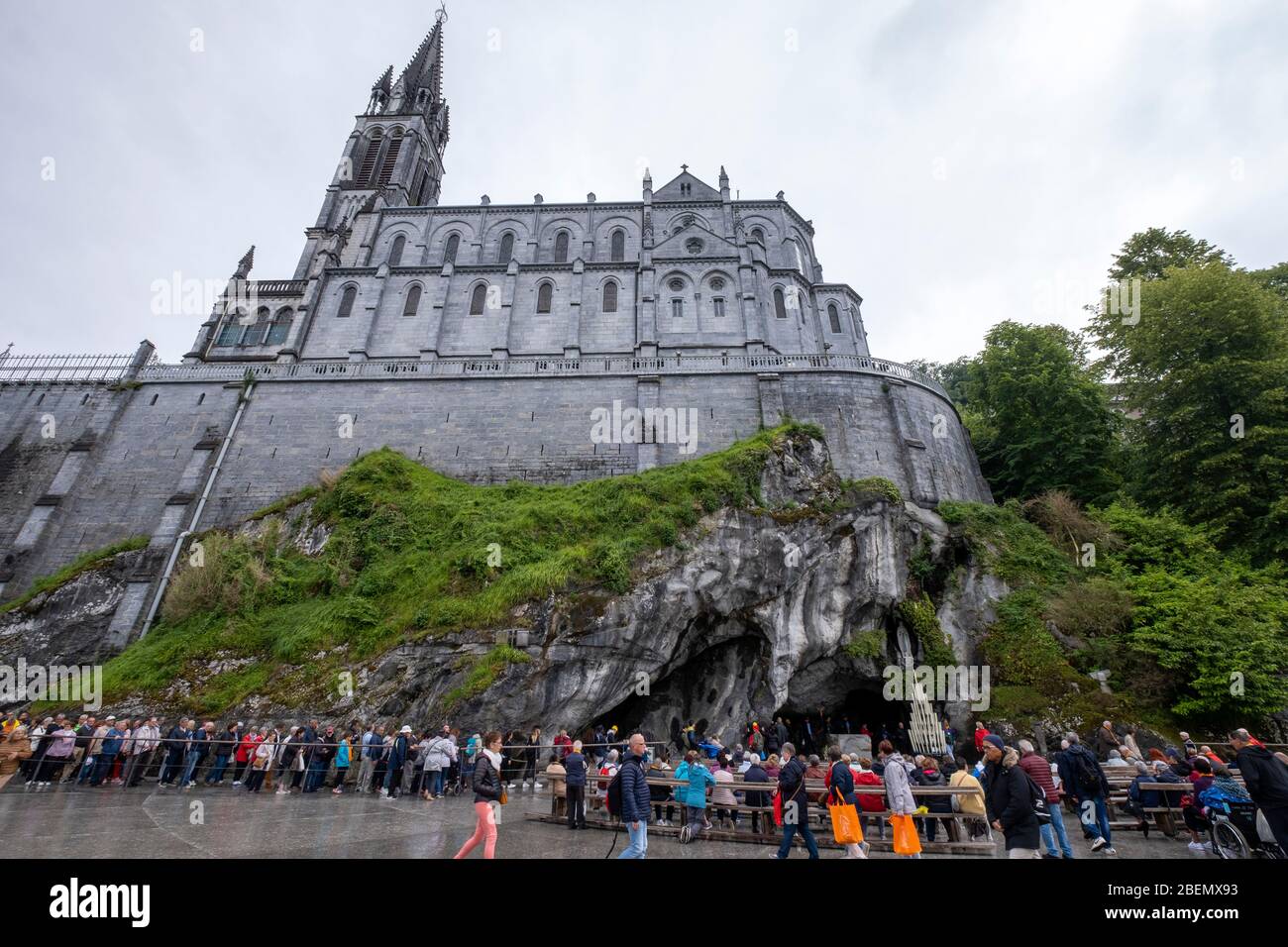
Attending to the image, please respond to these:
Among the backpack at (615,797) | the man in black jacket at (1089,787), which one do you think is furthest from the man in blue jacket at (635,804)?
the man in black jacket at (1089,787)

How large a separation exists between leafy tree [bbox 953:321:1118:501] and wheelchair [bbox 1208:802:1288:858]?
1953cm

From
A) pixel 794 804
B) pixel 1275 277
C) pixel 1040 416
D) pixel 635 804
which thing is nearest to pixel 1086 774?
pixel 794 804

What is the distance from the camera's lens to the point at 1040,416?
2589cm

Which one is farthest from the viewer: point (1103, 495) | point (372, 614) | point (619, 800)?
point (1103, 495)

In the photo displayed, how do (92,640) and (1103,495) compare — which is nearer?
(92,640)

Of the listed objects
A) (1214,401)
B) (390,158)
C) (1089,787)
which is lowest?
(1089,787)

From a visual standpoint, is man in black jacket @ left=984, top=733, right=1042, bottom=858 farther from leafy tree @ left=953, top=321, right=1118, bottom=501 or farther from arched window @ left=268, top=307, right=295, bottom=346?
arched window @ left=268, top=307, right=295, bottom=346

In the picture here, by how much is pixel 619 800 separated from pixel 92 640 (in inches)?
853

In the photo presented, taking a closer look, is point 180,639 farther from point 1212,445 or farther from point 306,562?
point 1212,445

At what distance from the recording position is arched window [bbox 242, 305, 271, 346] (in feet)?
120

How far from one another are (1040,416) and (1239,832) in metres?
22.6

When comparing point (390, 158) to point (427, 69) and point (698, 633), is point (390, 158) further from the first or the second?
point (698, 633)
